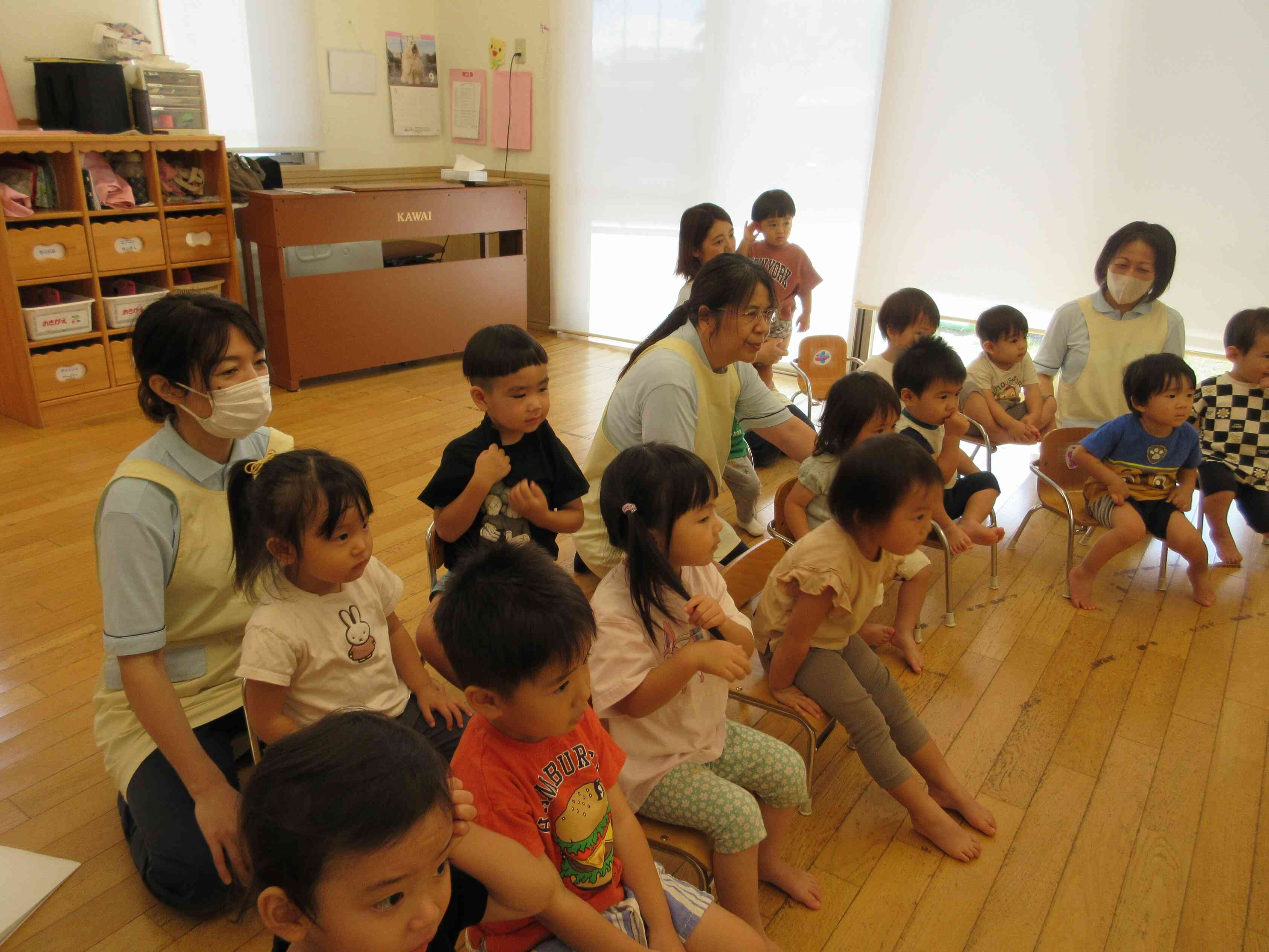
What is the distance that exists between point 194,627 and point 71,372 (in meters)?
Result: 3.26

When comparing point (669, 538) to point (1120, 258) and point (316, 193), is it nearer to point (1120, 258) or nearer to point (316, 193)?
point (1120, 258)

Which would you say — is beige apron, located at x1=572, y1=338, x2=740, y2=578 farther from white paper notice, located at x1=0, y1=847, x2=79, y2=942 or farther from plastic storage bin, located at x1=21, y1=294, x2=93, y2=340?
plastic storage bin, located at x1=21, y1=294, x2=93, y2=340

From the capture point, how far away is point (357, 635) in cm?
162

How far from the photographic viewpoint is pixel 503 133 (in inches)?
249

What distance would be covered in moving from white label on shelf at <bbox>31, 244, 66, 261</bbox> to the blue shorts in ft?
13.3

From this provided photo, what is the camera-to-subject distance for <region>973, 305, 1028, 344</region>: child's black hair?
11.1ft

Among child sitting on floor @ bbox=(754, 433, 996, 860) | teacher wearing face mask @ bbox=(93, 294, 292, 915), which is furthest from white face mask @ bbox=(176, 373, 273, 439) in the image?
child sitting on floor @ bbox=(754, 433, 996, 860)

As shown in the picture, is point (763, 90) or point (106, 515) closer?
point (106, 515)

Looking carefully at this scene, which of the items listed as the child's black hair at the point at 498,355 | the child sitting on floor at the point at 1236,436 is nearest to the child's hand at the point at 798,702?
the child's black hair at the point at 498,355

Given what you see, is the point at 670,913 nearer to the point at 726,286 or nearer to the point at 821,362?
the point at 726,286

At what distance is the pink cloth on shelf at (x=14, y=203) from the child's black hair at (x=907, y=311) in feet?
12.2

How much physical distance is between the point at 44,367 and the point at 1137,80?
5186 mm

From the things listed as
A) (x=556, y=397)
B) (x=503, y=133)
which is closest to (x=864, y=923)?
(x=556, y=397)

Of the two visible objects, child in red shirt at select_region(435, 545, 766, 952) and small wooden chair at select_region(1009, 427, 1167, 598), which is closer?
child in red shirt at select_region(435, 545, 766, 952)
